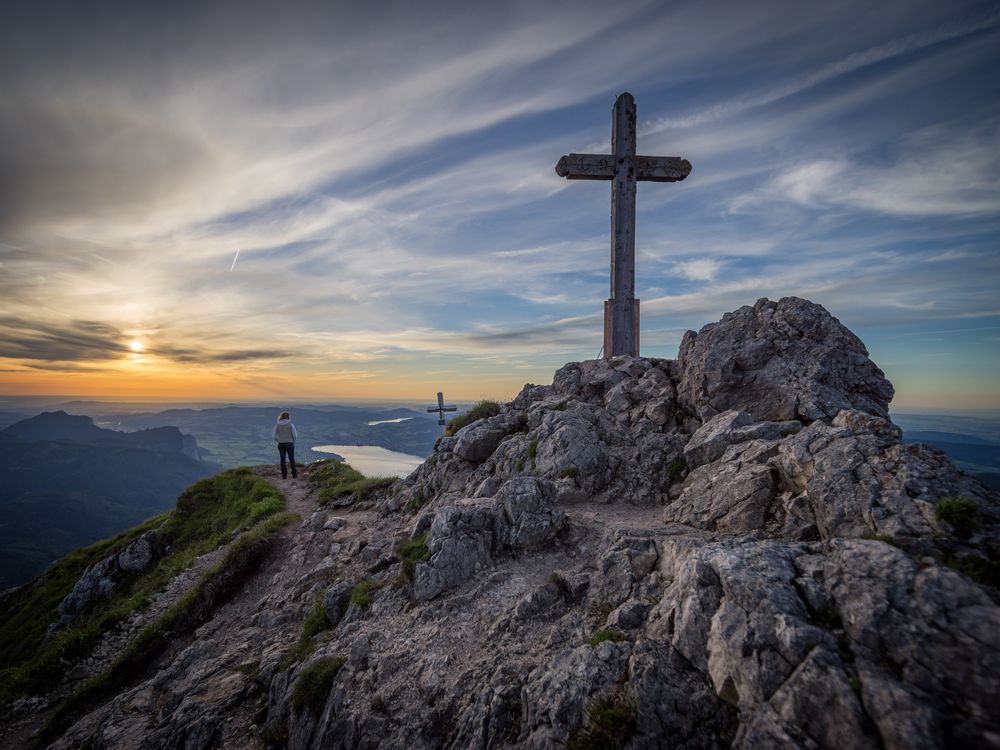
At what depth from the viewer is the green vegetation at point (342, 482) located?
896 inches

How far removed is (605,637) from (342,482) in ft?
70.1

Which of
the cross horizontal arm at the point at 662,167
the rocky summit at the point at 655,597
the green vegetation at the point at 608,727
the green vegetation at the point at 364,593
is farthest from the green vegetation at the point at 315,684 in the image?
the cross horizontal arm at the point at 662,167

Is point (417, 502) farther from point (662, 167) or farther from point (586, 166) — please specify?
point (662, 167)

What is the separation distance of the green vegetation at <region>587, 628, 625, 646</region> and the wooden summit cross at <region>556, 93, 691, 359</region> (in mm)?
13717

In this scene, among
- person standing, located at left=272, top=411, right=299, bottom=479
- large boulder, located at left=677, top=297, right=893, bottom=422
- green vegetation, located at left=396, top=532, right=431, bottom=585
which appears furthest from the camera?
person standing, located at left=272, top=411, right=299, bottom=479

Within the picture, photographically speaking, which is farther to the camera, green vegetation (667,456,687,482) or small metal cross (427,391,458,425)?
small metal cross (427,391,458,425)

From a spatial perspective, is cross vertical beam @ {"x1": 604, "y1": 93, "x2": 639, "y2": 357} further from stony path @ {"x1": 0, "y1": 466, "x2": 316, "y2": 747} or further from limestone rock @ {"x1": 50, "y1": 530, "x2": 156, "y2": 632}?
limestone rock @ {"x1": 50, "y1": 530, "x2": 156, "y2": 632}

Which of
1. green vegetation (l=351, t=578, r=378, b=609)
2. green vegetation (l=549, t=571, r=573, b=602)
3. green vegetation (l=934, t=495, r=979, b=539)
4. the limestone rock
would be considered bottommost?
the limestone rock

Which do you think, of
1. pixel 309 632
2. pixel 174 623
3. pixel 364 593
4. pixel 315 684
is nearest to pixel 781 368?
pixel 364 593

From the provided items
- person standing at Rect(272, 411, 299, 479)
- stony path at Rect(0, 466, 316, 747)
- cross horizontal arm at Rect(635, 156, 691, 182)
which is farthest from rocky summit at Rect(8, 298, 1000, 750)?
person standing at Rect(272, 411, 299, 479)

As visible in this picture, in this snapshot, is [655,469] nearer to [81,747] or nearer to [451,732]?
[451,732]

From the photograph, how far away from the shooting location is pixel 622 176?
1888cm

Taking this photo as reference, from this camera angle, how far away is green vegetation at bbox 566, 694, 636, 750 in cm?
592

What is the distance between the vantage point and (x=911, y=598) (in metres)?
5.36
